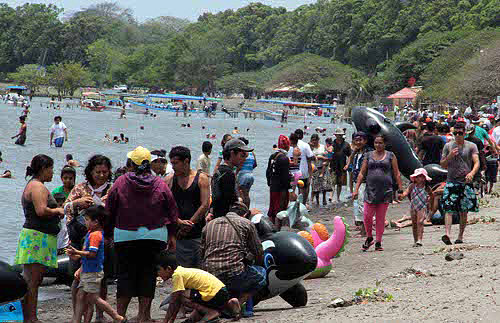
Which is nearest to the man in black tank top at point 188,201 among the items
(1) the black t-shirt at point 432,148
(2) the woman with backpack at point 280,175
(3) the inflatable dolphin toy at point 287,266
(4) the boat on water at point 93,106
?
(3) the inflatable dolphin toy at point 287,266

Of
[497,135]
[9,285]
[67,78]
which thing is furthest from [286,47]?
[9,285]

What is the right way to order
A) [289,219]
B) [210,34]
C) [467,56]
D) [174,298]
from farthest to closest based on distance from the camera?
[210,34], [467,56], [289,219], [174,298]

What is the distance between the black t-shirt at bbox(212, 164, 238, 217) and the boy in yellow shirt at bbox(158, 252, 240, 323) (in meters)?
0.90

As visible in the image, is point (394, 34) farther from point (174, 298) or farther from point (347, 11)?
point (174, 298)

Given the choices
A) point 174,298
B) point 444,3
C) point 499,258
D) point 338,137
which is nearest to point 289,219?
point 499,258

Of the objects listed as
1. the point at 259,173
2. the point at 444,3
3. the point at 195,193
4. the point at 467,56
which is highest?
the point at 444,3

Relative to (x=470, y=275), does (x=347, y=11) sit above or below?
above

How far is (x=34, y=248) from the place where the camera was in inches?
258

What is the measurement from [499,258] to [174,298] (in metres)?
3.66

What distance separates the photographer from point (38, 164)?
660 centimetres

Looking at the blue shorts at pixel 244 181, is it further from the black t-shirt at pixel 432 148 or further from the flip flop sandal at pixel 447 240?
the black t-shirt at pixel 432 148

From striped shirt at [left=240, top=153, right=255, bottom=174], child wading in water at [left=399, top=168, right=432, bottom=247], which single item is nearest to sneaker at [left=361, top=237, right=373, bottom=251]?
child wading in water at [left=399, top=168, right=432, bottom=247]

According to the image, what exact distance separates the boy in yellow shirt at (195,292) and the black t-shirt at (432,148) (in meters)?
7.82

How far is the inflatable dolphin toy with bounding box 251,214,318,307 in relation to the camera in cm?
719
